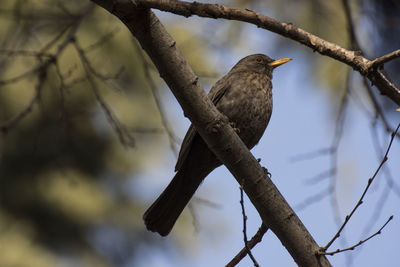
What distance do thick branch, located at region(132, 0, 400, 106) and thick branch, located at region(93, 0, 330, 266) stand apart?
0.14 meters

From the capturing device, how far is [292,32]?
106 inches

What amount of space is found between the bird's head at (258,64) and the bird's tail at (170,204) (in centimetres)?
127

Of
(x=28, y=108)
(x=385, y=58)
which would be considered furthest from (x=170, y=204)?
(x=385, y=58)

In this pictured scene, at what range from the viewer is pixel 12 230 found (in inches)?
309

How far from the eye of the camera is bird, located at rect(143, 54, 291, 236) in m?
3.71

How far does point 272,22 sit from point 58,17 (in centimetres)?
198

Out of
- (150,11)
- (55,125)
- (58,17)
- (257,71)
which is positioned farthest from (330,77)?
(55,125)

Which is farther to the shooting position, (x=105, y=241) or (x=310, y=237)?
(x=105, y=241)

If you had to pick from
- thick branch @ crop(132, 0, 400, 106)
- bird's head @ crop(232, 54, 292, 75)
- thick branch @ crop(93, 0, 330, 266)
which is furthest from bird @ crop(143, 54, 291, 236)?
thick branch @ crop(132, 0, 400, 106)

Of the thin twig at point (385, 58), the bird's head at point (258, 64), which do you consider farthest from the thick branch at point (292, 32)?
the bird's head at point (258, 64)

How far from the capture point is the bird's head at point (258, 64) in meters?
4.67

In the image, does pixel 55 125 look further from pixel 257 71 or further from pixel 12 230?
pixel 257 71

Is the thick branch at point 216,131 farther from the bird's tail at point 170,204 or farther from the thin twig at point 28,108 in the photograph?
the thin twig at point 28,108

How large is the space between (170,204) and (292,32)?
→ 156 cm
